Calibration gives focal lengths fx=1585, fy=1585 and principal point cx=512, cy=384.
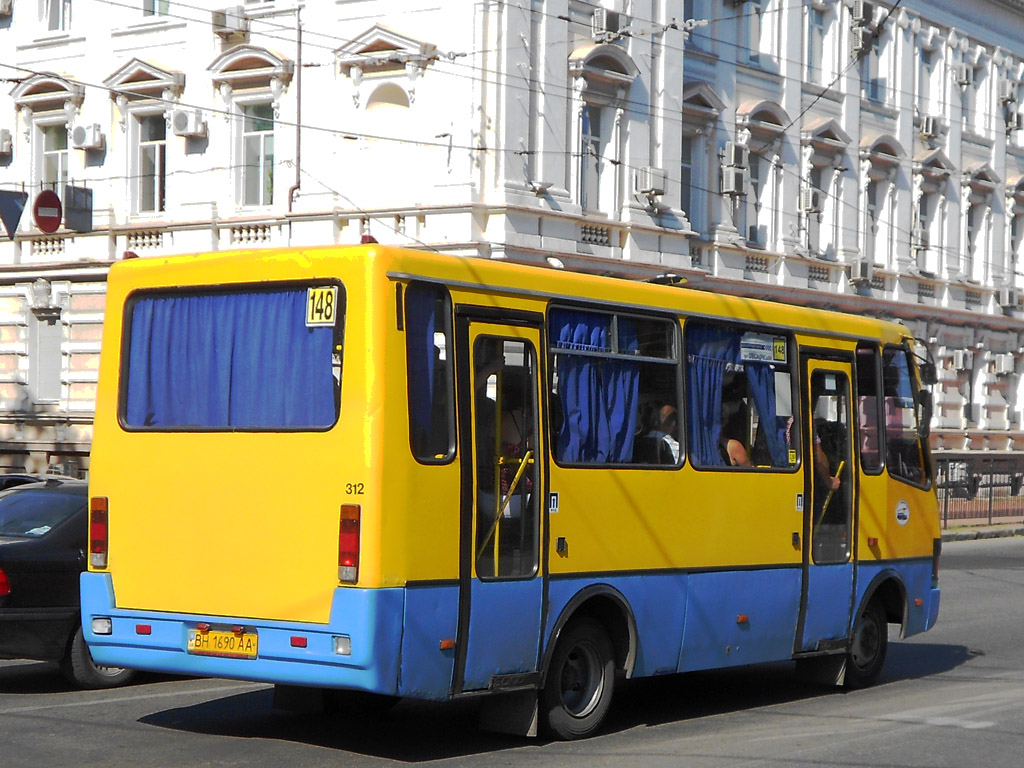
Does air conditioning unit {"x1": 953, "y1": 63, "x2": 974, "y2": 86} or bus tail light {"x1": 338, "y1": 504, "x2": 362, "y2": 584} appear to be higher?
air conditioning unit {"x1": 953, "y1": 63, "x2": 974, "y2": 86}

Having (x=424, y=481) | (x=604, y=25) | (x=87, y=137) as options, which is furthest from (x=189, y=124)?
(x=424, y=481)

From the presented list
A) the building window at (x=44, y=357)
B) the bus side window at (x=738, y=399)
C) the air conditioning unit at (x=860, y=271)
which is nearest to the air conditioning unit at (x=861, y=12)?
the air conditioning unit at (x=860, y=271)

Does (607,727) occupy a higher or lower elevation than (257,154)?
lower

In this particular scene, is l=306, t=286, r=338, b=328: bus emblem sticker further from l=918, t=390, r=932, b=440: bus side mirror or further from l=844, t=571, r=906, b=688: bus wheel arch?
l=918, t=390, r=932, b=440: bus side mirror

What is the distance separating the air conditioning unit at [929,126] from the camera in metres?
42.3

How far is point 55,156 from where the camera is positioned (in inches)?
1385

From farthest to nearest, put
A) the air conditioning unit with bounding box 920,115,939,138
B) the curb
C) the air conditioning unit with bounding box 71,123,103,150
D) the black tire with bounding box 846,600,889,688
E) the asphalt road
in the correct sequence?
the air conditioning unit with bounding box 920,115,939,138 → the air conditioning unit with bounding box 71,123,103,150 → the curb → the black tire with bounding box 846,600,889,688 → the asphalt road

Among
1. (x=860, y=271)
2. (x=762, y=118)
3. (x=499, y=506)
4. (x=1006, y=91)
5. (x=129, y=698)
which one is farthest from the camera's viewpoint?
(x=1006, y=91)

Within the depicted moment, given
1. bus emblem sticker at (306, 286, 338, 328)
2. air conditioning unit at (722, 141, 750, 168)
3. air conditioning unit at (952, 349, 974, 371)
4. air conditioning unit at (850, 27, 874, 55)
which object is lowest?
bus emblem sticker at (306, 286, 338, 328)

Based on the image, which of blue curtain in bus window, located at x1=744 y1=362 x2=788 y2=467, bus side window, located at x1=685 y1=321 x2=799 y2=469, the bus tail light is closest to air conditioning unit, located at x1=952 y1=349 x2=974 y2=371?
bus side window, located at x1=685 y1=321 x2=799 y2=469

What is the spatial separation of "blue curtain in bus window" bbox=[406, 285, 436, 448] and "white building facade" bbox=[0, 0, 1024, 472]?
19329 mm

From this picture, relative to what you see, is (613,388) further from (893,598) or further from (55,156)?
(55,156)

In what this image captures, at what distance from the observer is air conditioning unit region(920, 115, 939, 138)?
1665 inches

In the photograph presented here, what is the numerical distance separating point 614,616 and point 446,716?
1428 mm
